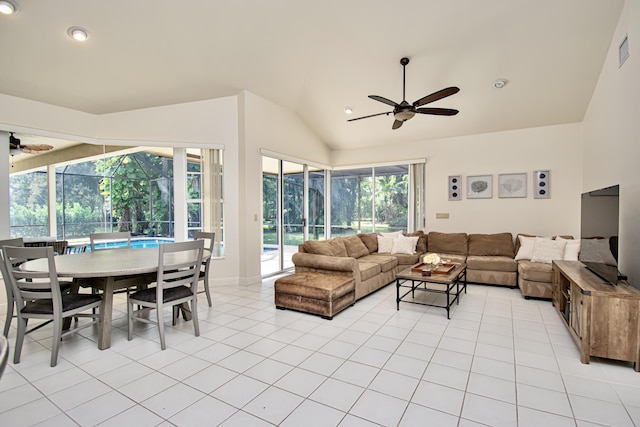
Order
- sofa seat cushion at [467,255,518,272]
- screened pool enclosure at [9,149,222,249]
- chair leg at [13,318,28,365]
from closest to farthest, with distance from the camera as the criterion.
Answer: chair leg at [13,318,28,365] < sofa seat cushion at [467,255,518,272] < screened pool enclosure at [9,149,222,249]

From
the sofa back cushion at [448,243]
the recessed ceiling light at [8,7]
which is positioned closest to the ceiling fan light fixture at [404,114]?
the sofa back cushion at [448,243]

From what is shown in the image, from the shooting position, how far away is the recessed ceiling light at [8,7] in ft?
8.77

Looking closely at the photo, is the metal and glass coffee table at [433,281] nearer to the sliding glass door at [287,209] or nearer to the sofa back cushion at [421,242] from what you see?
the sofa back cushion at [421,242]

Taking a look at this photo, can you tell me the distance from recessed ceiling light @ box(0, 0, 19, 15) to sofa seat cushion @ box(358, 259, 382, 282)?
4.46m

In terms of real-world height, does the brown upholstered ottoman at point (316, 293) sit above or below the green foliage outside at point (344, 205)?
below

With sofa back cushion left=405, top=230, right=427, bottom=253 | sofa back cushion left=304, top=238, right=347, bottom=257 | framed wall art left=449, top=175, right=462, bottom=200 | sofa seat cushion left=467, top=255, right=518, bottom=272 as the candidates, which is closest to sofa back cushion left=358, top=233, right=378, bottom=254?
sofa back cushion left=405, top=230, right=427, bottom=253

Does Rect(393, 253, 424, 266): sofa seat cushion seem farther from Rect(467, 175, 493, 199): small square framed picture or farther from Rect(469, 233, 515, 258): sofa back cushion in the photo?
Rect(467, 175, 493, 199): small square framed picture

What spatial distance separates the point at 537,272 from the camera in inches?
167

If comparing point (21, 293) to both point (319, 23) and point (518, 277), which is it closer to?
point (319, 23)

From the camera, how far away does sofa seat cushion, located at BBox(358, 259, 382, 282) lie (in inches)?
169

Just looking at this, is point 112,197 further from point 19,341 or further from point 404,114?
point 404,114

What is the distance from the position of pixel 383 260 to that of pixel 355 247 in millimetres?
537

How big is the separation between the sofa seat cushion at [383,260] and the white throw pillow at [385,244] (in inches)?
13.5

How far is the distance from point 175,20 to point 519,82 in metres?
4.66
